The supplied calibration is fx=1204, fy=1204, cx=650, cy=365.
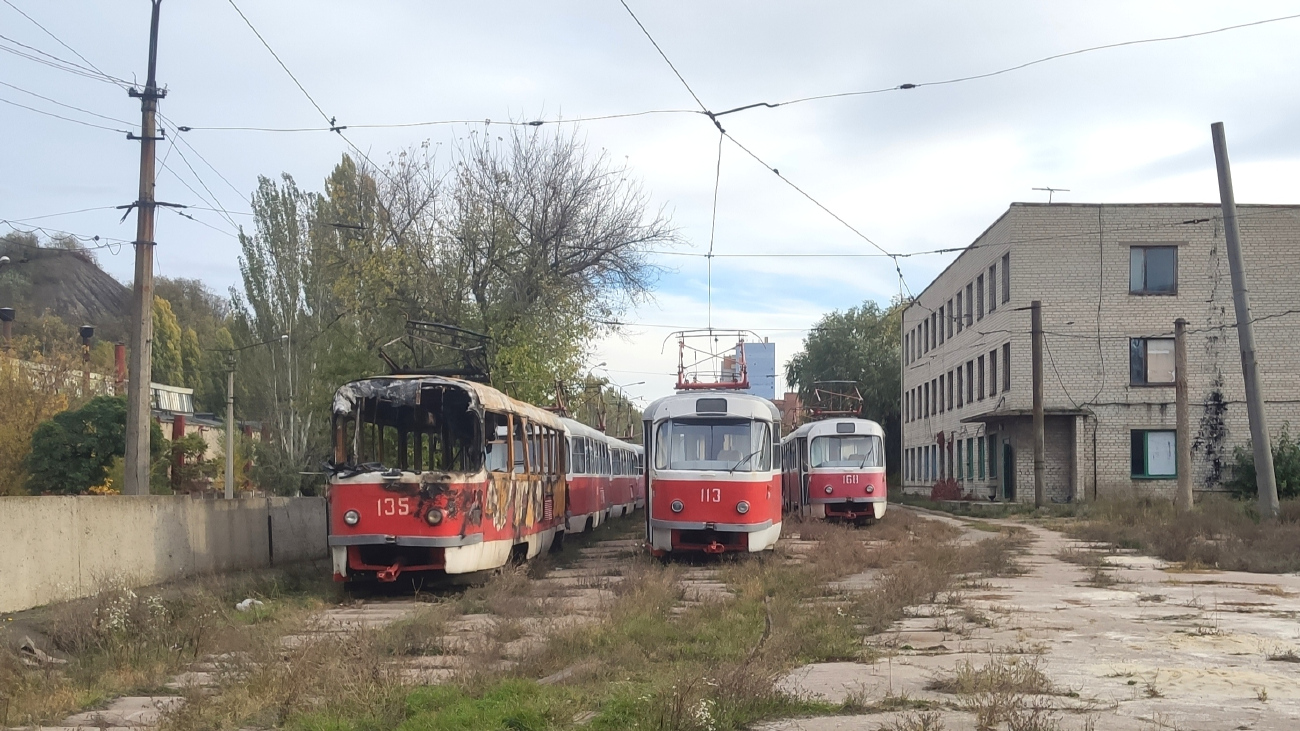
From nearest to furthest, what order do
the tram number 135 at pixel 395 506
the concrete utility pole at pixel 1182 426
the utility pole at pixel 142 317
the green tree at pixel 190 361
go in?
1. the tram number 135 at pixel 395 506
2. the utility pole at pixel 142 317
3. the concrete utility pole at pixel 1182 426
4. the green tree at pixel 190 361

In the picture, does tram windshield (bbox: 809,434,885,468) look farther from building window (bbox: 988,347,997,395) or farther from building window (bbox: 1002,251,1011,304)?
building window (bbox: 988,347,997,395)

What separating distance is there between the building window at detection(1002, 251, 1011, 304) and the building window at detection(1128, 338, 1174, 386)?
14.1ft

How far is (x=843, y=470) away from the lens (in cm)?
2891

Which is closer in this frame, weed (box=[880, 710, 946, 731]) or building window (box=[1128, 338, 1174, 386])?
weed (box=[880, 710, 946, 731])

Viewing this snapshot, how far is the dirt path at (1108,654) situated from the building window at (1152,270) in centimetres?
2591

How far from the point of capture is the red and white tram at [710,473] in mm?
18141

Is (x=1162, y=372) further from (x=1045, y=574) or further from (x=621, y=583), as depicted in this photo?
(x=621, y=583)

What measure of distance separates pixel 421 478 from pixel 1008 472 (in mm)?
32082

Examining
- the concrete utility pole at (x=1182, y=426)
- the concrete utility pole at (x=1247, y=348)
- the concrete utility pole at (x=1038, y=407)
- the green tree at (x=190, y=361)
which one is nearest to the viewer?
the concrete utility pole at (x=1247, y=348)

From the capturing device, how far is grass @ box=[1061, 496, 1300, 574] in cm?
1812

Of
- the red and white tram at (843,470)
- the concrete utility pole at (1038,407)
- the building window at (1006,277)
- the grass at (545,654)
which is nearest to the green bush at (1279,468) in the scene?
the concrete utility pole at (1038,407)

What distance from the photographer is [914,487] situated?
6341cm

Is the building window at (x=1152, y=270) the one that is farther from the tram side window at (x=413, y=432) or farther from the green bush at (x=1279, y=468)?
the tram side window at (x=413, y=432)

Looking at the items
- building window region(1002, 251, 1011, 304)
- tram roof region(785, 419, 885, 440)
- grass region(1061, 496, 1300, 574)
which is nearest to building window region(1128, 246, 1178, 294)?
building window region(1002, 251, 1011, 304)
